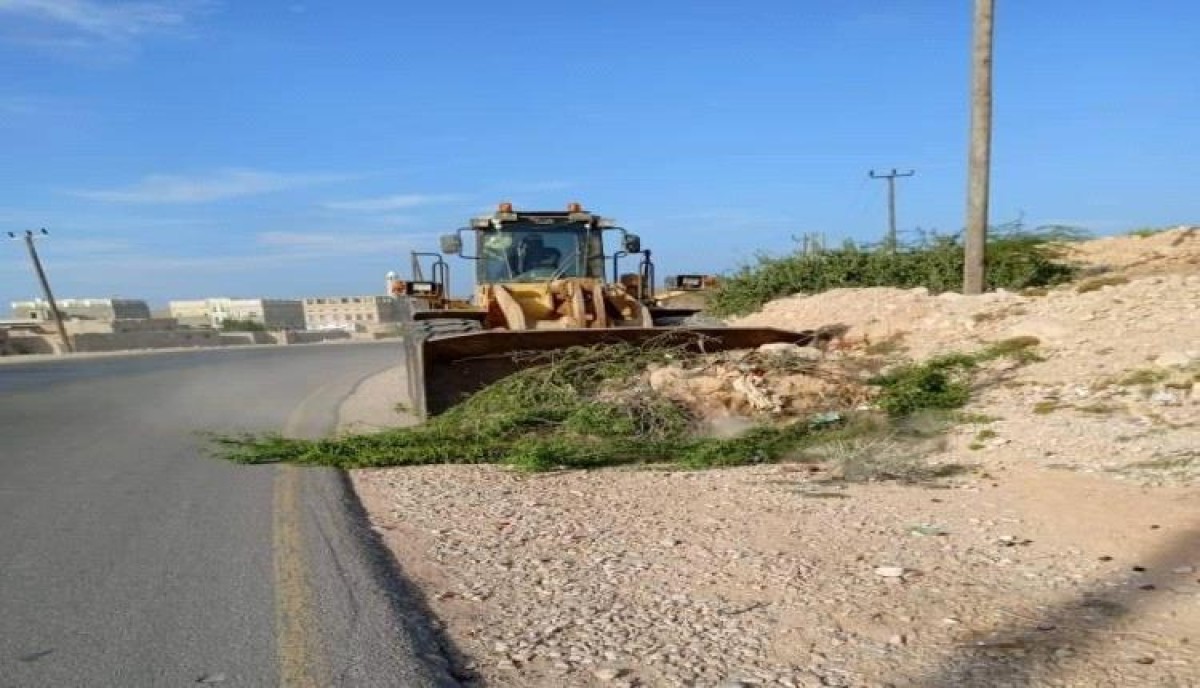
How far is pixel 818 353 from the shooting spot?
11.4m

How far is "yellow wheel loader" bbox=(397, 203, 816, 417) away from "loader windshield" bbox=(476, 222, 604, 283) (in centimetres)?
1

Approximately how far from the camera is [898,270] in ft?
70.9

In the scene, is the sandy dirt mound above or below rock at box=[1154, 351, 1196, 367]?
above

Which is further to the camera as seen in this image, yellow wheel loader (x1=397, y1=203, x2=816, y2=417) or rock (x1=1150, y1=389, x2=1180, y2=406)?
yellow wheel loader (x1=397, y1=203, x2=816, y2=417)

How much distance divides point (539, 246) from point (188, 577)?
369 inches

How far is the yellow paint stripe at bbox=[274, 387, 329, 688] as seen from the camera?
3852mm

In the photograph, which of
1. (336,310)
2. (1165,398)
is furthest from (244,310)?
(1165,398)

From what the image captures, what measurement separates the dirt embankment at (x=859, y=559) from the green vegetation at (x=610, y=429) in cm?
36

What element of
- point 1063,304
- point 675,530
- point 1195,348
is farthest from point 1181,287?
point 675,530

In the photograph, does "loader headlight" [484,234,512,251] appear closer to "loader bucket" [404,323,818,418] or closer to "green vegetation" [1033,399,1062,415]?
"loader bucket" [404,323,818,418]

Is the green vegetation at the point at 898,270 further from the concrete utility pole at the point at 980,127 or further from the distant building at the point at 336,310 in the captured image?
the distant building at the point at 336,310

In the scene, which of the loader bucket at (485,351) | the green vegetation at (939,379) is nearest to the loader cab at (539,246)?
the loader bucket at (485,351)

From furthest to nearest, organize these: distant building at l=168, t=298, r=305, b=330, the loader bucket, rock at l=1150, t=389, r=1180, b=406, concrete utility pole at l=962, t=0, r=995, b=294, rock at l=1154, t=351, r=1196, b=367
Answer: distant building at l=168, t=298, r=305, b=330 → concrete utility pole at l=962, t=0, r=995, b=294 → the loader bucket → rock at l=1154, t=351, r=1196, b=367 → rock at l=1150, t=389, r=1180, b=406

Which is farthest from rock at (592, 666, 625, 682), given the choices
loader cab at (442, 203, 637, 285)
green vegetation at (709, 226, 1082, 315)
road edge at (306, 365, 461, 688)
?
green vegetation at (709, 226, 1082, 315)
